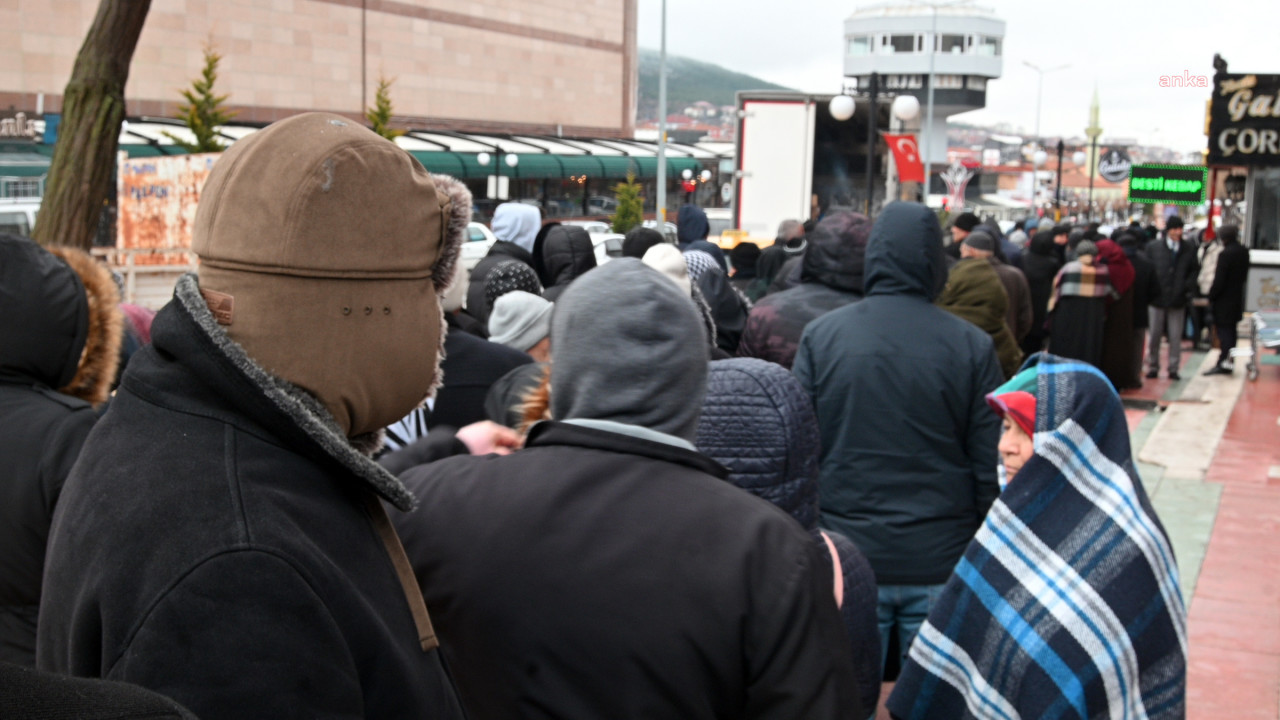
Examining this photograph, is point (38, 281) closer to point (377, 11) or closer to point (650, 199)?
point (377, 11)

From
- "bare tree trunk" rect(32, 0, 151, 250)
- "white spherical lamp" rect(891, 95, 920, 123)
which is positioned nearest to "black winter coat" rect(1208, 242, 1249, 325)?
"white spherical lamp" rect(891, 95, 920, 123)

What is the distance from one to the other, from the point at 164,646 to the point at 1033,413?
263cm

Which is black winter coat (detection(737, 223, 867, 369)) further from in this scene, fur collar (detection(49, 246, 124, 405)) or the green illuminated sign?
the green illuminated sign

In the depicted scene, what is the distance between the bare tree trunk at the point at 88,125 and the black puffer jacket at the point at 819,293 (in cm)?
344

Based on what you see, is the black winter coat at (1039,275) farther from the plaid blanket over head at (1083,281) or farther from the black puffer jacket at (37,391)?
the black puffer jacket at (37,391)

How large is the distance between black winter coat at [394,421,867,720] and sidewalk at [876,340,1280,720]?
3300 millimetres

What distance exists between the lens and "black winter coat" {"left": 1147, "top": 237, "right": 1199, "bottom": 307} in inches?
561

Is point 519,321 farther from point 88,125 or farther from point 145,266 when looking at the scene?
point 145,266

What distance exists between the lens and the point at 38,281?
9.11 feet

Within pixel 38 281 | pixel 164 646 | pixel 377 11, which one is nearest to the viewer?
pixel 164 646

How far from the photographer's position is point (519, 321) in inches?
178

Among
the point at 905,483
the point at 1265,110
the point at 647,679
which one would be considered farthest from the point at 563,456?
the point at 1265,110

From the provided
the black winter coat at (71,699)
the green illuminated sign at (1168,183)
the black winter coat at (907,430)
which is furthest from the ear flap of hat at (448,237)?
the green illuminated sign at (1168,183)

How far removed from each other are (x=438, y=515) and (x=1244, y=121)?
16237 millimetres
